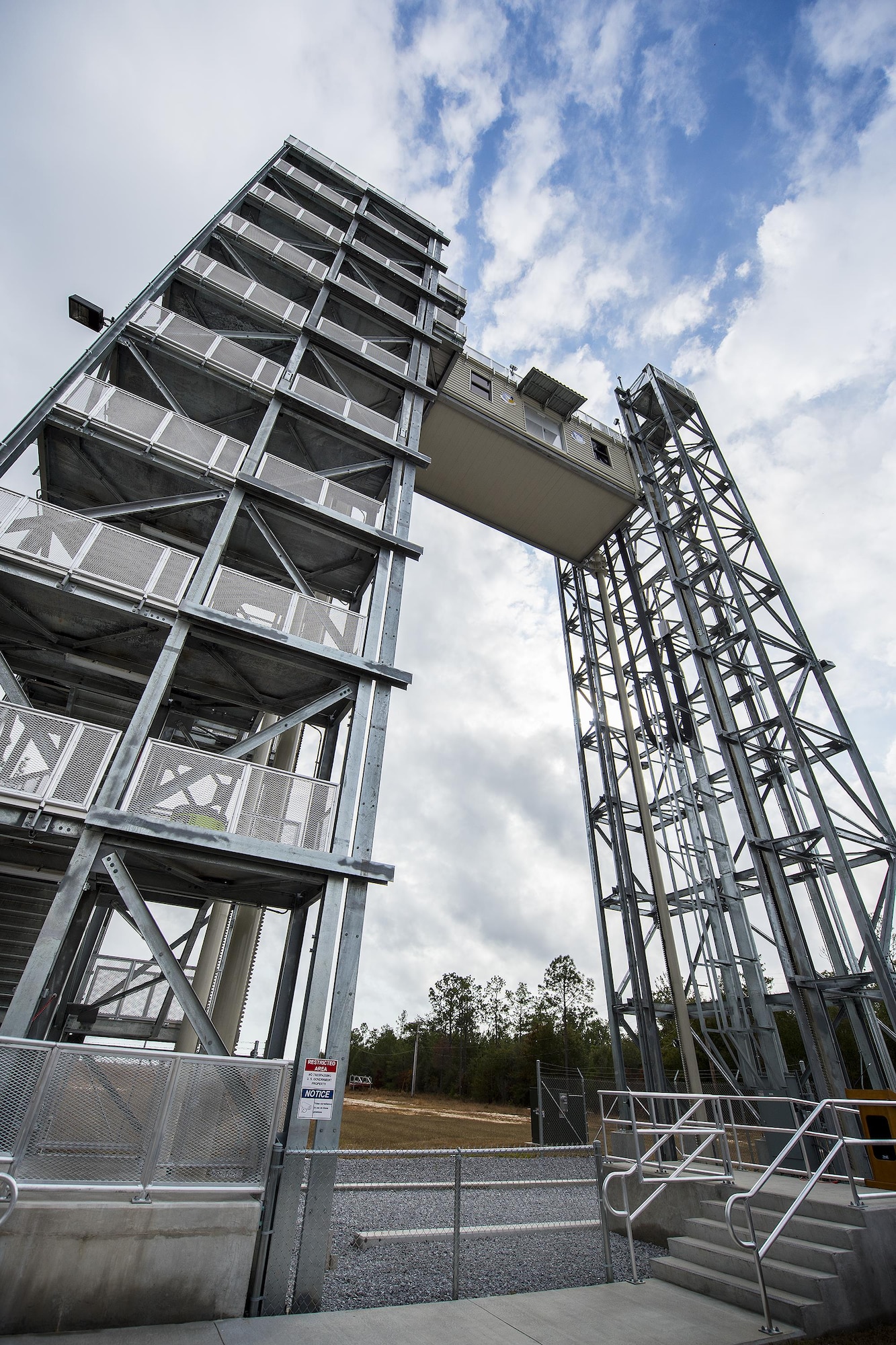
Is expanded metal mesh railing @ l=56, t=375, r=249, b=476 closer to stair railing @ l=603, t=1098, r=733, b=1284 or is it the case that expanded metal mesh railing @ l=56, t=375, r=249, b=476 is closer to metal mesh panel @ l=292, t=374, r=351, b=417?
metal mesh panel @ l=292, t=374, r=351, b=417

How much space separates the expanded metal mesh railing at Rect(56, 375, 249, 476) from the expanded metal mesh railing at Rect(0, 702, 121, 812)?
4785 mm

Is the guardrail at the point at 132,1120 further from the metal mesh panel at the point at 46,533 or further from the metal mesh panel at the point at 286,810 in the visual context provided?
the metal mesh panel at the point at 46,533

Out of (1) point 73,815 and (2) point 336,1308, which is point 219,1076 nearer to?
(2) point 336,1308

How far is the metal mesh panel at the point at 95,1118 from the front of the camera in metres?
4.98

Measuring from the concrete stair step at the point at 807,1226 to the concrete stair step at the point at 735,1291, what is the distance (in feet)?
2.35

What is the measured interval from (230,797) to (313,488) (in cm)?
583

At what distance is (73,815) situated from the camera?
720cm

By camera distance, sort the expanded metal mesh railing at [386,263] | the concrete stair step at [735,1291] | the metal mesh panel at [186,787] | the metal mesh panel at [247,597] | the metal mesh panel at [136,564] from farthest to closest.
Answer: the expanded metal mesh railing at [386,263] < the metal mesh panel at [247,597] < the metal mesh panel at [136,564] < the metal mesh panel at [186,787] < the concrete stair step at [735,1291]

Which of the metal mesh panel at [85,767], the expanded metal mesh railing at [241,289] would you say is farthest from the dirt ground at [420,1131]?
the expanded metal mesh railing at [241,289]

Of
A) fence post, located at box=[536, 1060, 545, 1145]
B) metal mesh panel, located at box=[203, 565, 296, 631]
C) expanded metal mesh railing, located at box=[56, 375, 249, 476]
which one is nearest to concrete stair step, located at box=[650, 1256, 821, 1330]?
metal mesh panel, located at box=[203, 565, 296, 631]

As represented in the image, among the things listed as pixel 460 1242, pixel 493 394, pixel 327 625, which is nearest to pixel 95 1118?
pixel 460 1242

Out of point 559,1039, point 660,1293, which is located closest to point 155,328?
point 660,1293

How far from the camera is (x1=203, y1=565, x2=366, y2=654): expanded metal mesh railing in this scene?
9.46 meters

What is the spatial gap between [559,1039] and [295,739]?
61537 mm
